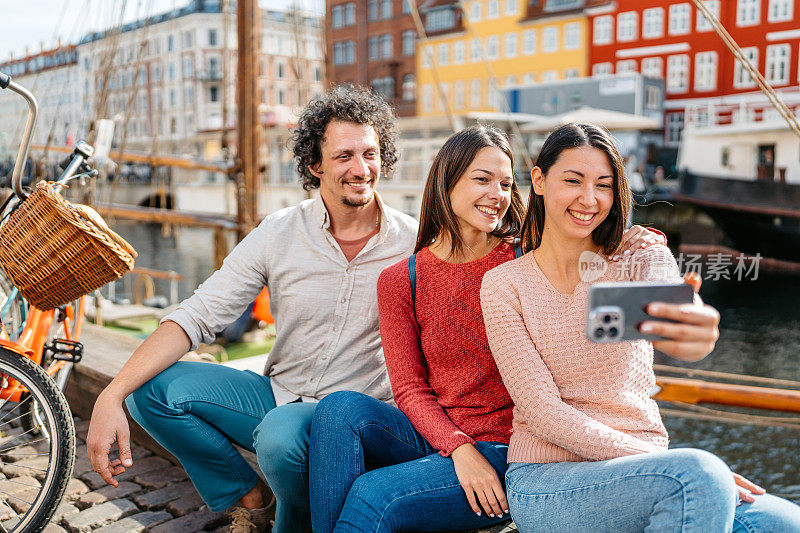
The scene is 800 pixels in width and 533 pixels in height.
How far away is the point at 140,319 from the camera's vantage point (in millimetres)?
8234

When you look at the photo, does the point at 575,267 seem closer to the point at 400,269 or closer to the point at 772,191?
the point at 400,269

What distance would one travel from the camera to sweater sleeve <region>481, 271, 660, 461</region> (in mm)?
1448

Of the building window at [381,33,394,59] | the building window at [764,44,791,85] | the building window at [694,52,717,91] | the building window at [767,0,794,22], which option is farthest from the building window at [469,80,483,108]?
the building window at [767,0,794,22]

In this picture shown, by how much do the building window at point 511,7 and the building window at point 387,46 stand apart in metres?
6.88

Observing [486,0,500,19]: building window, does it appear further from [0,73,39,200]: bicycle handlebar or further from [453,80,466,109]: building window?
[0,73,39,200]: bicycle handlebar

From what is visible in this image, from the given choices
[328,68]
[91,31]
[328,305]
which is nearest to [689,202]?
[328,68]

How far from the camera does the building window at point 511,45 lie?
125 ft

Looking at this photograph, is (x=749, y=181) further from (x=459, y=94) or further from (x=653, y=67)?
(x=459, y=94)

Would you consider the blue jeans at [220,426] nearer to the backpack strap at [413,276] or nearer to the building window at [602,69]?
the backpack strap at [413,276]

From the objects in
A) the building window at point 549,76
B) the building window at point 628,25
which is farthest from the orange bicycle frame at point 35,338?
the building window at point 549,76

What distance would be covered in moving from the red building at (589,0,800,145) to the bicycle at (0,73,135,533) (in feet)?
84.7

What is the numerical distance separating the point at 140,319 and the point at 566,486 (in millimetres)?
7500

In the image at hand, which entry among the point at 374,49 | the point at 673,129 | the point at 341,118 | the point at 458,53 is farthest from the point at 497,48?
the point at 341,118

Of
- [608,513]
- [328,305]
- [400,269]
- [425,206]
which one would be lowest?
[608,513]
